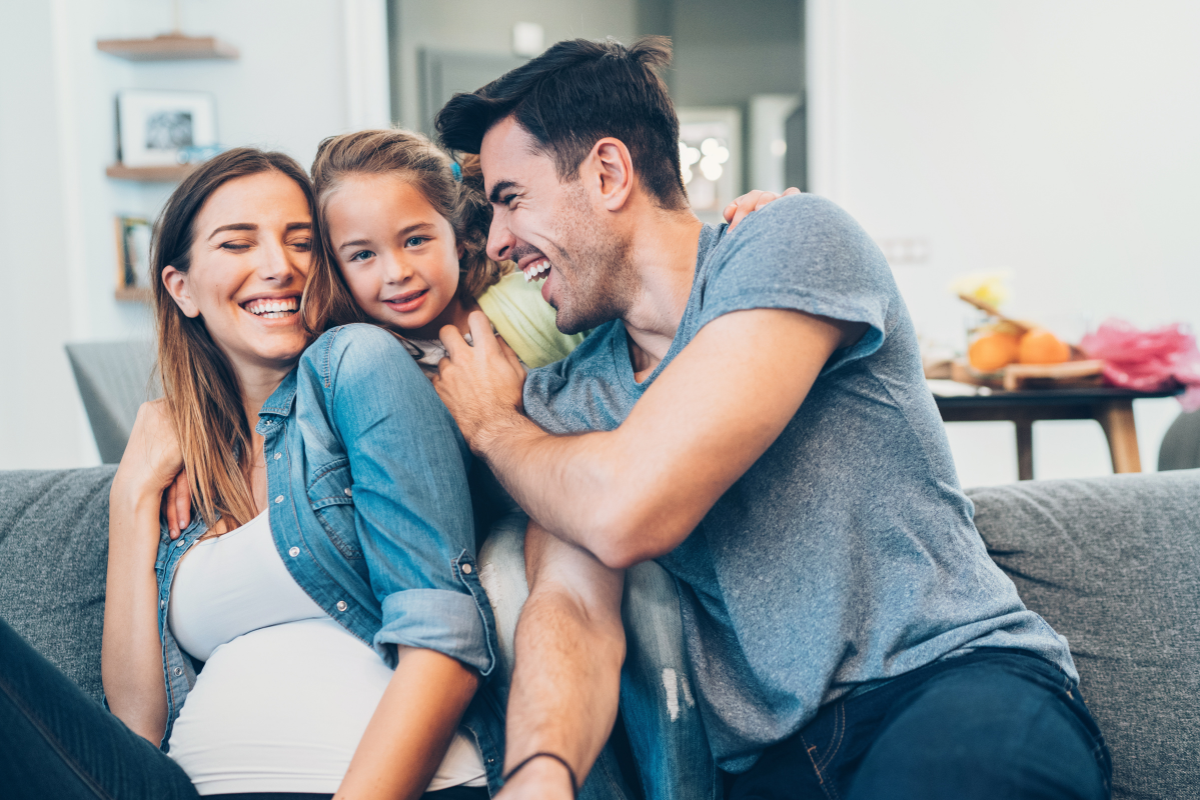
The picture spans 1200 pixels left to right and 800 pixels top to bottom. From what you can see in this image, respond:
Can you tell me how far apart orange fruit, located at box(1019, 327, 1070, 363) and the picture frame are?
334 centimetres

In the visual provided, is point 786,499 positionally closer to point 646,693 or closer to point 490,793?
point 646,693

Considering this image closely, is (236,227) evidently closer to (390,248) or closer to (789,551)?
(390,248)

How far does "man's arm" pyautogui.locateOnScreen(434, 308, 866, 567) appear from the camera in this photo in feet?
2.70

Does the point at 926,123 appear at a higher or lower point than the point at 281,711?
higher

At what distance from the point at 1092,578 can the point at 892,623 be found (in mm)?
457

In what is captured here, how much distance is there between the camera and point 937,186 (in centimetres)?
369

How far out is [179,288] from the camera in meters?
1.26

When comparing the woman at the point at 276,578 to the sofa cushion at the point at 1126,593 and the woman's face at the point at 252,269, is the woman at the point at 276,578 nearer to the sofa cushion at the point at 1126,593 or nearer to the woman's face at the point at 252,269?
the woman's face at the point at 252,269

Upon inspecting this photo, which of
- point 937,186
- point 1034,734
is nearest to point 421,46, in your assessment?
point 937,186

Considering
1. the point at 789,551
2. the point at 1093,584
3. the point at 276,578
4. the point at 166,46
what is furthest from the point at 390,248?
→ the point at 166,46

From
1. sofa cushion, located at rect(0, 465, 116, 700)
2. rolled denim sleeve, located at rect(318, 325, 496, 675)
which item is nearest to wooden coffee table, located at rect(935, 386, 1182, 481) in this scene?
rolled denim sleeve, located at rect(318, 325, 496, 675)

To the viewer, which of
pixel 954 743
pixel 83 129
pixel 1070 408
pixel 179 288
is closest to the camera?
pixel 954 743

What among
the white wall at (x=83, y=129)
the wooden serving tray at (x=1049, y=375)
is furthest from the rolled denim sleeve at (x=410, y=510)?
the white wall at (x=83, y=129)

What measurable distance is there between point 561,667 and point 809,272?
52 cm
